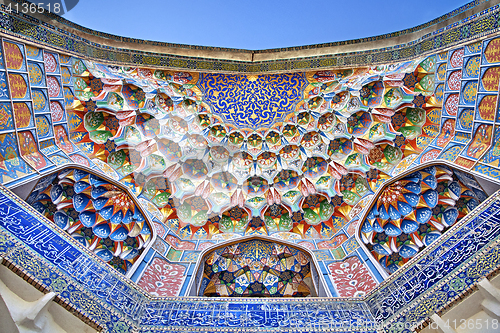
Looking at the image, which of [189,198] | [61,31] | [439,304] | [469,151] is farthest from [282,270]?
[61,31]

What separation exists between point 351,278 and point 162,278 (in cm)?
401

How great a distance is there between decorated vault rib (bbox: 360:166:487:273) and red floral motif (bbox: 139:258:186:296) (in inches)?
168

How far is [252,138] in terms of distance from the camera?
28.8 feet

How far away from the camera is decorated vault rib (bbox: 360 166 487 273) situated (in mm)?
5594

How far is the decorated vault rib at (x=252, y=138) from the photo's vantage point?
6949 millimetres

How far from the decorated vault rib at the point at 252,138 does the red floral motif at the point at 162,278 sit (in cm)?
119

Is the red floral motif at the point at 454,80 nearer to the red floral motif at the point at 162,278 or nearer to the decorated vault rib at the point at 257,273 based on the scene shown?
the decorated vault rib at the point at 257,273

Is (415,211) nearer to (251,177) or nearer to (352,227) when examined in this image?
(352,227)

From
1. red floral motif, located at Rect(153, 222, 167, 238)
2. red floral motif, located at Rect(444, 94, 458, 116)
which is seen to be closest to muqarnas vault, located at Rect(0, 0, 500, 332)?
red floral motif, located at Rect(444, 94, 458, 116)

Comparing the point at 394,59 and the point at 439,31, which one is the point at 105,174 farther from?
the point at 439,31

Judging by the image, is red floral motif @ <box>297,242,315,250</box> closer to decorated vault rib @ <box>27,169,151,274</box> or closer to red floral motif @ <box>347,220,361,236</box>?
Result: red floral motif @ <box>347,220,361,236</box>

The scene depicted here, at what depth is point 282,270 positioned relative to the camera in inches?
280

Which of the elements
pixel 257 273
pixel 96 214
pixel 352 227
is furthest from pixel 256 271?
pixel 96 214

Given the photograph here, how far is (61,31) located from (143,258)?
5.06m
